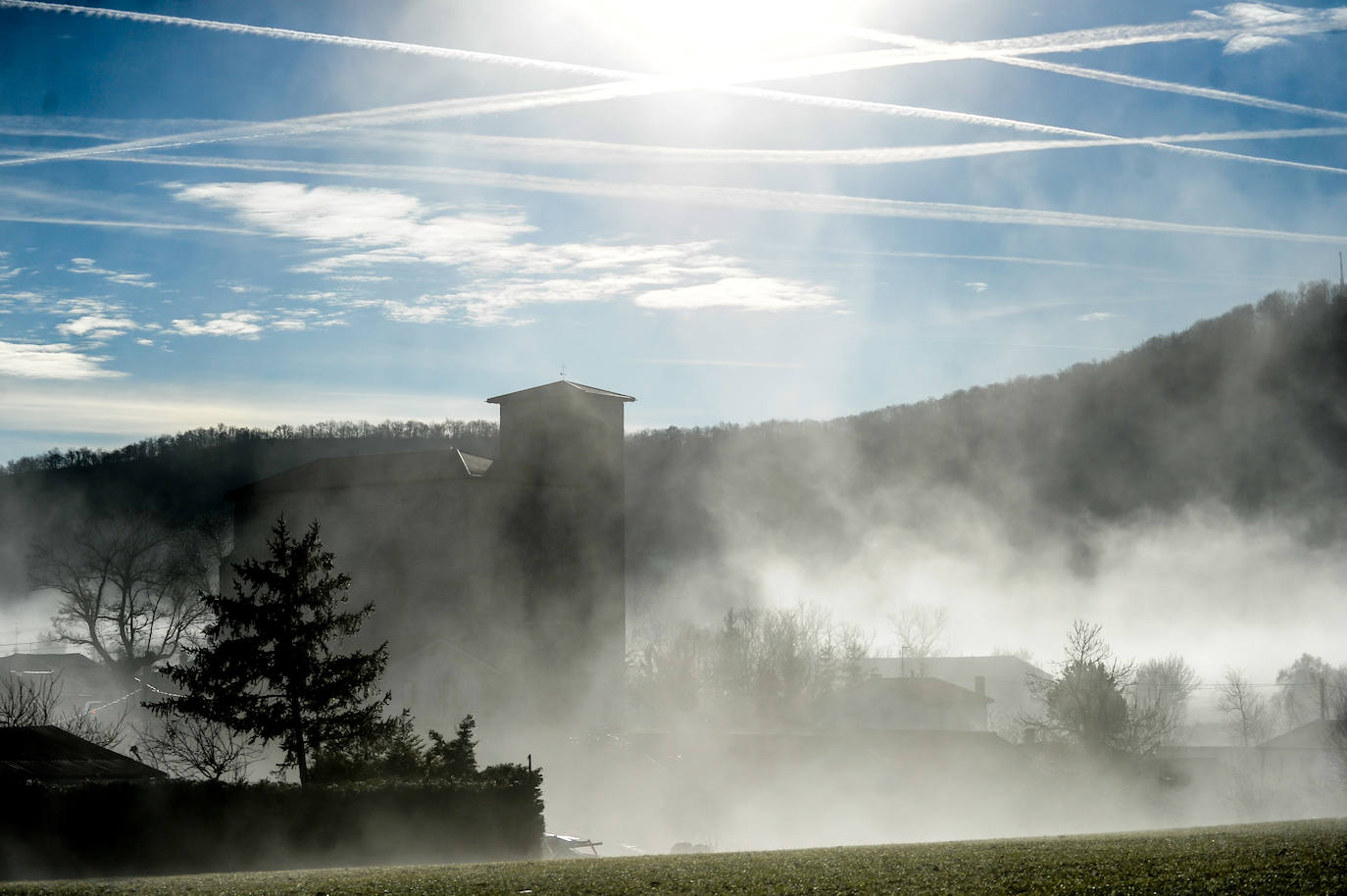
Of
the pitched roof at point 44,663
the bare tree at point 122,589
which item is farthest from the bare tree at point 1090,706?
the pitched roof at point 44,663

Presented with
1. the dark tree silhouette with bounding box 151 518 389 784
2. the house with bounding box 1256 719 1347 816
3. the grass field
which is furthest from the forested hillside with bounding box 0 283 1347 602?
the grass field

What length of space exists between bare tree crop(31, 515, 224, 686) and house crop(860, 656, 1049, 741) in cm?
5847

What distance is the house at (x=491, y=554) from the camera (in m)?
55.4

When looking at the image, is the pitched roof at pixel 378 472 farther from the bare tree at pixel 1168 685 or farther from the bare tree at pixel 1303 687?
the bare tree at pixel 1303 687

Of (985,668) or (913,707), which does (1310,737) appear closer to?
(913,707)

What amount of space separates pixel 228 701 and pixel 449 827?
8965 mm

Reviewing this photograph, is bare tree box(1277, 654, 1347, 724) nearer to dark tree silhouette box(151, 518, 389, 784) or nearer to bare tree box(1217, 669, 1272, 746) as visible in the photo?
bare tree box(1217, 669, 1272, 746)

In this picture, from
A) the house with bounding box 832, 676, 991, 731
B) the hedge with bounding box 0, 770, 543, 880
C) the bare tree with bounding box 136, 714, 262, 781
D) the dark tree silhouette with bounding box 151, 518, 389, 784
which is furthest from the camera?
the house with bounding box 832, 676, 991, 731

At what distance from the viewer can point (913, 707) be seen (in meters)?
90.6

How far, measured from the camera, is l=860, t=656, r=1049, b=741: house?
4616 inches

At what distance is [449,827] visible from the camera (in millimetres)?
26062

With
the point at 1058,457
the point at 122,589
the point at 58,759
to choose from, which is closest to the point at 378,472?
the point at 58,759

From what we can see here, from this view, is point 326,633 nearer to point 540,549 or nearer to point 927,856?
point 927,856

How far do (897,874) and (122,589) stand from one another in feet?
276
